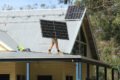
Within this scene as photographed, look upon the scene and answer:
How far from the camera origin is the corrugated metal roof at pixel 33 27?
2686 centimetres

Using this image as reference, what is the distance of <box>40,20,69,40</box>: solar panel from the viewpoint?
960 inches

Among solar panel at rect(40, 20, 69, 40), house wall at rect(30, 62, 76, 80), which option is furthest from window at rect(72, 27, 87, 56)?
solar panel at rect(40, 20, 69, 40)

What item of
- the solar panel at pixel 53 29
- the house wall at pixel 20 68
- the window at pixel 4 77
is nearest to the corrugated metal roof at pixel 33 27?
the solar panel at pixel 53 29

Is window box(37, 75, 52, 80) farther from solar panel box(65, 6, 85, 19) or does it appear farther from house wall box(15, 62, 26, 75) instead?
solar panel box(65, 6, 85, 19)

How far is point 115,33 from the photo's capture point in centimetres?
3048

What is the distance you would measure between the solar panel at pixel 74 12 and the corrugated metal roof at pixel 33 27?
30cm

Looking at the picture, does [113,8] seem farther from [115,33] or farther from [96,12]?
[115,33]

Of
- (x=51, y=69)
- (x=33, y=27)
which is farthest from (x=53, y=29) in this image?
(x=33, y=27)

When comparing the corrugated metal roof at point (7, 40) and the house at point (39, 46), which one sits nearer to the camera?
the house at point (39, 46)

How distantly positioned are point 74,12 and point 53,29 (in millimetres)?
4901

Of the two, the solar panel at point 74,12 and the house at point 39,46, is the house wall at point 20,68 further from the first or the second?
the solar panel at point 74,12

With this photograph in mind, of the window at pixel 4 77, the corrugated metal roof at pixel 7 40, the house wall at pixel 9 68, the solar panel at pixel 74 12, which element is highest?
the solar panel at pixel 74 12

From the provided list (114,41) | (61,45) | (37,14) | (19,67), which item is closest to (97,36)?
(114,41)

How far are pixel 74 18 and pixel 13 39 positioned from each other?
3823 millimetres
